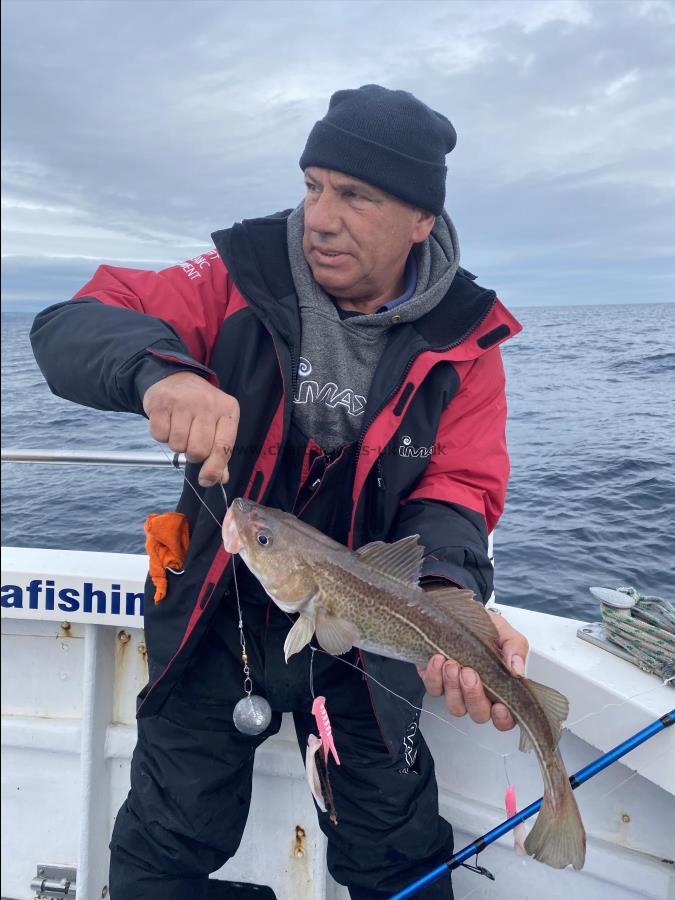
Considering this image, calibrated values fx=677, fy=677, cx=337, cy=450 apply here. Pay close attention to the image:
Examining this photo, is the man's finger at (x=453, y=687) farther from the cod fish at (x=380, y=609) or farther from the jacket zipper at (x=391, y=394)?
the jacket zipper at (x=391, y=394)

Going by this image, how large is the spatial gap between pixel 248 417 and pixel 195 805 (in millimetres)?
1610

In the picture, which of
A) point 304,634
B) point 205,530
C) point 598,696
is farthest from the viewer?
point 598,696

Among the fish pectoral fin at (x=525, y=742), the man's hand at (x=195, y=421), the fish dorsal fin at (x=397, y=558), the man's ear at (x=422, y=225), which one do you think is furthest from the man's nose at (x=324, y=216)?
the fish pectoral fin at (x=525, y=742)

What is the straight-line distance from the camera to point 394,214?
286 centimetres

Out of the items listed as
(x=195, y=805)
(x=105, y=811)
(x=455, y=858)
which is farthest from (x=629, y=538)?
(x=105, y=811)

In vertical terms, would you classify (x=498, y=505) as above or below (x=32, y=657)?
above

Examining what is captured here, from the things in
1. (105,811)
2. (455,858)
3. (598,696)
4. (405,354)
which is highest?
(405,354)

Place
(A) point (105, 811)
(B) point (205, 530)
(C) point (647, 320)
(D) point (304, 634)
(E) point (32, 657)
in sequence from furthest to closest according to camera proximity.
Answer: (C) point (647, 320) < (E) point (32, 657) < (A) point (105, 811) < (B) point (205, 530) < (D) point (304, 634)

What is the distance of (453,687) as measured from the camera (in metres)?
2.39

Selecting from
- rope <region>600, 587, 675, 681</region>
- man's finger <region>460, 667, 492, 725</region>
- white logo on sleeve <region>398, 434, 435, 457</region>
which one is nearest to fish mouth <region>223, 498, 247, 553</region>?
white logo on sleeve <region>398, 434, 435, 457</region>

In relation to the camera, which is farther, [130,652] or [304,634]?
[130,652]

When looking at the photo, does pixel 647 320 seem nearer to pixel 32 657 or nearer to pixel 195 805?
pixel 195 805

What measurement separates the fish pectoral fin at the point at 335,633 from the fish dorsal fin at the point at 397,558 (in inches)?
9.4

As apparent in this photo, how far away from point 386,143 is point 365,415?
43.8 inches
